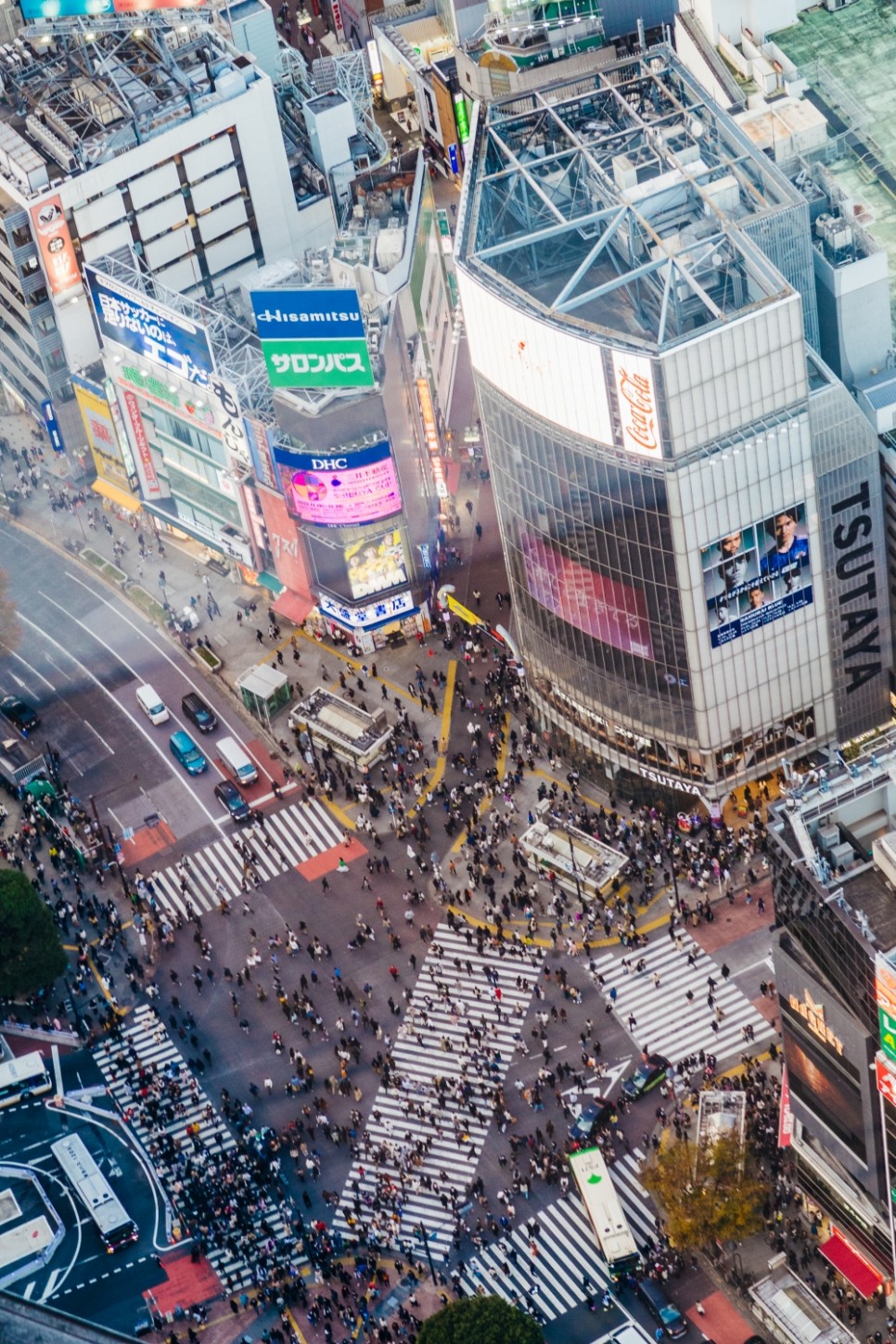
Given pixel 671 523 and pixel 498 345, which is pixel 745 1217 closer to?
pixel 671 523

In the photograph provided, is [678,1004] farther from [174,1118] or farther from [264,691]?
[264,691]

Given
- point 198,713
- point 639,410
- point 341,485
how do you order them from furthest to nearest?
point 198,713
point 341,485
point 639,410

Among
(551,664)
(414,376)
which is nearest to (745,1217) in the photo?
(551,664)

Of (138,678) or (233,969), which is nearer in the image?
(233,969)

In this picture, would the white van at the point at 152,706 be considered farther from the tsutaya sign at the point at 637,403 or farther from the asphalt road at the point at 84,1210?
the tsutaya sign at the point at 637,403

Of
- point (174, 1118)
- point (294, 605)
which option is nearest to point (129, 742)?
point (294, 605)

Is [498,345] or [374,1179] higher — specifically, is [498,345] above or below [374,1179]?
above

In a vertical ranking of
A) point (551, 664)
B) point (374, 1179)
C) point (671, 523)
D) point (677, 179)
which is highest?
point (677, 179)
